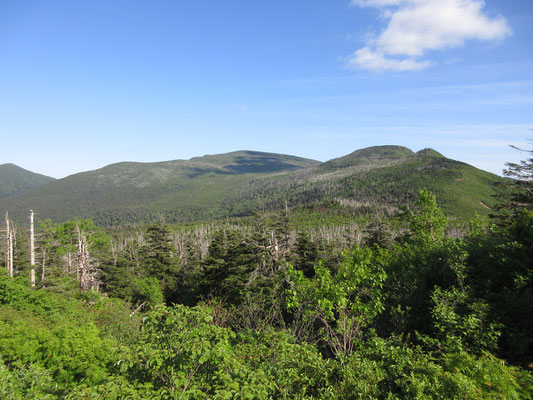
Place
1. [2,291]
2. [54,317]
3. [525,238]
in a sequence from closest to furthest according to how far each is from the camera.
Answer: [525,238]
[54,317]
[2,291]

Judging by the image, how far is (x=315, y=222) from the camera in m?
138

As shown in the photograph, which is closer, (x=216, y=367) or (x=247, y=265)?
(x=216, y=367)

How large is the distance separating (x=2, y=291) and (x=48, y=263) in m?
27.6

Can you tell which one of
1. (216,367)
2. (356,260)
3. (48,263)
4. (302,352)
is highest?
(356,260)

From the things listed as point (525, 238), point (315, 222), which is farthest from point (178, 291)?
point (315, 222)

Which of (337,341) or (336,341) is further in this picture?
(336,341)

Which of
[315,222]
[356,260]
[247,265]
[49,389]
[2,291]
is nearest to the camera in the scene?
[49,389]

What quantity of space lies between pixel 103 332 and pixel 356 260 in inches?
578

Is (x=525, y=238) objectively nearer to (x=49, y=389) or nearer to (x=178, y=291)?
(x=49, y=389)

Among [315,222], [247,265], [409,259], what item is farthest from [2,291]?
[315,222]

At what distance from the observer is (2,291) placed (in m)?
18.3

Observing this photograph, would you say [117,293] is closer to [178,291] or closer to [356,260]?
[178,291]

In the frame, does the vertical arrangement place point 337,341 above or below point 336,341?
above

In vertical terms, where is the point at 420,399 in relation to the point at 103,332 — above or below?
above
